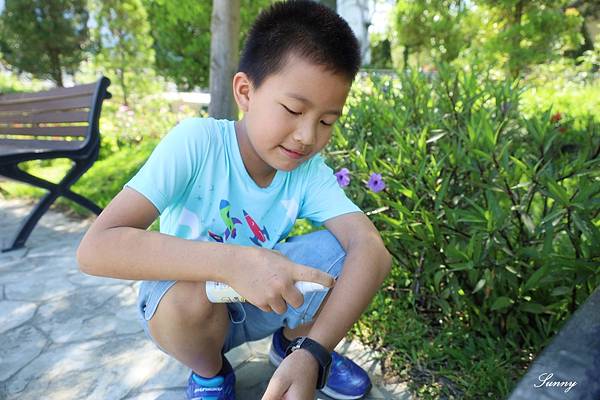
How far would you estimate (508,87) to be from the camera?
217 centimetres

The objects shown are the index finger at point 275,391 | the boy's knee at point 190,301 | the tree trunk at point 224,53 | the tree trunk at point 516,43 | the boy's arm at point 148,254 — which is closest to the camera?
the index finger at point 275,391

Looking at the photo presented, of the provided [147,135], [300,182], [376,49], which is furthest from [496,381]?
[376,49]

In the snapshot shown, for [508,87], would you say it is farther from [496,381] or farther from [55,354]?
[55,354]

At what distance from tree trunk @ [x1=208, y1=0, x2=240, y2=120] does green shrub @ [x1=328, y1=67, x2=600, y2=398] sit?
101 inches

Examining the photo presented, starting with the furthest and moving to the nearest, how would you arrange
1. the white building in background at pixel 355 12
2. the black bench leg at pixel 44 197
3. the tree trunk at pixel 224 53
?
the white building in background at pixel 355 12 < the tree trunk at pixel 224 53 < the black bench leg at pixel 44 197

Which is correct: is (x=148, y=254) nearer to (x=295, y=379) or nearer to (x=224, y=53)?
(x=295, y=379)

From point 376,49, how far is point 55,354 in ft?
72.9

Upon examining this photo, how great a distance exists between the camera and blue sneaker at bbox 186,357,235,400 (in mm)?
1454

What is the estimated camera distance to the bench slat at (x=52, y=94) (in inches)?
132

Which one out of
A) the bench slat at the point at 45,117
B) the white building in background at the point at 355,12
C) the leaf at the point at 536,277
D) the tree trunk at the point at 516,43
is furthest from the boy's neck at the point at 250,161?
the tree trunk at the point at 516,43

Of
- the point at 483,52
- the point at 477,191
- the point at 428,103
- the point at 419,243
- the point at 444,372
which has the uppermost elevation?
the point at 483,52

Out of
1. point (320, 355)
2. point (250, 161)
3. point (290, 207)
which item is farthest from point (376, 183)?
point (320, 355)

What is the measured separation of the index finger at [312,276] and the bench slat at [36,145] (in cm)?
256

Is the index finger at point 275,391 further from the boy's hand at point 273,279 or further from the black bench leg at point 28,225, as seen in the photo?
the black bench leg at point 28,225
